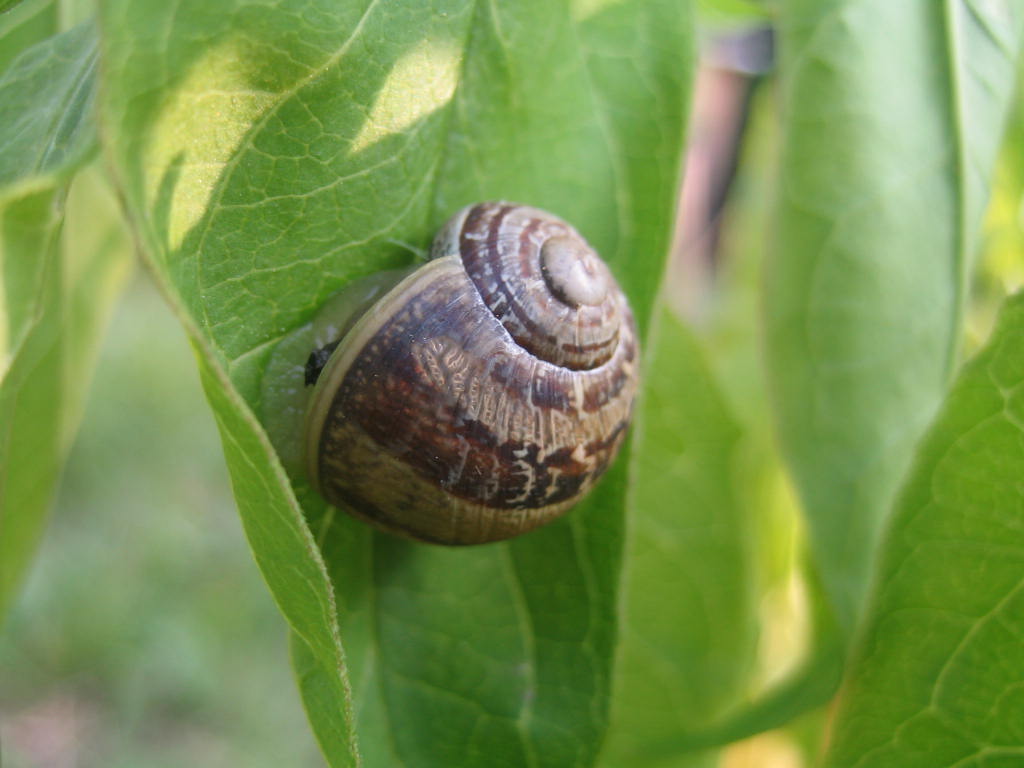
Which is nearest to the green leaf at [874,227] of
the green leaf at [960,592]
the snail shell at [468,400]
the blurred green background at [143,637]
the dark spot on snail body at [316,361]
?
the green leaf at [960,592]

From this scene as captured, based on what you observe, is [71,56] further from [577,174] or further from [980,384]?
[980,384]

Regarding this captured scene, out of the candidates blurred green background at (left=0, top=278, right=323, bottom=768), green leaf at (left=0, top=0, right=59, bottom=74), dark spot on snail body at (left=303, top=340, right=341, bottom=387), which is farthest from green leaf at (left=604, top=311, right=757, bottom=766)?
blurred green background at (left=0, top=278, right=323, bottom=768)

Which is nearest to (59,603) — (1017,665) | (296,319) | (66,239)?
(66,239)

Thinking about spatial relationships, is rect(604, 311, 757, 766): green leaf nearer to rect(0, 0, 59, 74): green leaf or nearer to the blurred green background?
rect(0, 0, 59, 74): green leaf

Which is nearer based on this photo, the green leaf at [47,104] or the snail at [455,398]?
the green leaf at [47,104]

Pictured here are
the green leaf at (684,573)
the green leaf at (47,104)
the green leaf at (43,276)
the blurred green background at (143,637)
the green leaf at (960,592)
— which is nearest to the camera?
the green leaf at (43,276)

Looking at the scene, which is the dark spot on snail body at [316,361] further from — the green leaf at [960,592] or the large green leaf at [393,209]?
the green leaf at [960,592]

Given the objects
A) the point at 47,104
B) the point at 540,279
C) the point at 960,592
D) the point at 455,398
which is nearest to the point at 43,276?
the point at 47,104
